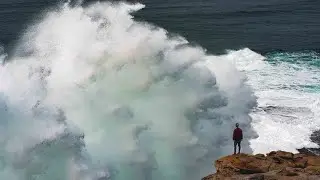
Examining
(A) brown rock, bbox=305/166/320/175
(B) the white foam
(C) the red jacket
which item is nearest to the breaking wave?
(B) the white foam

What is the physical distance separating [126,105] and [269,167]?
10.2 m

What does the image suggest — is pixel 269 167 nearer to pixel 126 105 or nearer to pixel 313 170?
pixel 313 170

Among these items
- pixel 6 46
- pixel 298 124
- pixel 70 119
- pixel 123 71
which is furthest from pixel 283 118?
pixel 6 46

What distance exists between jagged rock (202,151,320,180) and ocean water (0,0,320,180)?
534 cm

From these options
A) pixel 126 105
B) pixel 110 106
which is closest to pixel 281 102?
pixel 126 105

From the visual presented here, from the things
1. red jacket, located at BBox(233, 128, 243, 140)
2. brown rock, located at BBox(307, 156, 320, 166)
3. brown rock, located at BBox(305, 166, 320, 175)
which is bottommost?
brown rock, located at BBox(305, 166, 320, 175)

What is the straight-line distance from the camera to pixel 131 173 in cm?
2961

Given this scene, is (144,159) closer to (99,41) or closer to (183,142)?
(183,142)

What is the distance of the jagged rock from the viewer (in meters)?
23.6

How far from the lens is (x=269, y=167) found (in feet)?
81.8

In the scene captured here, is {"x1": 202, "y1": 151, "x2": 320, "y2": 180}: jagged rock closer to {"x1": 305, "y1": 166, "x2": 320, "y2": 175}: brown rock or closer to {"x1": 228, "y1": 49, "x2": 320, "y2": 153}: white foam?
{"x1": 305, "y1": 166, "x2": 320, "y2": 175}: brown rock

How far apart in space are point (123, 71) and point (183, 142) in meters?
5.70

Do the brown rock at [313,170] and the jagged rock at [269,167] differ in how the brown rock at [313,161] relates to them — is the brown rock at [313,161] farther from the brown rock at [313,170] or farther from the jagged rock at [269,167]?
the brown rock at [313,170]

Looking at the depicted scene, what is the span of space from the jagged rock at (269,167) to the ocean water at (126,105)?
17.5 ft
